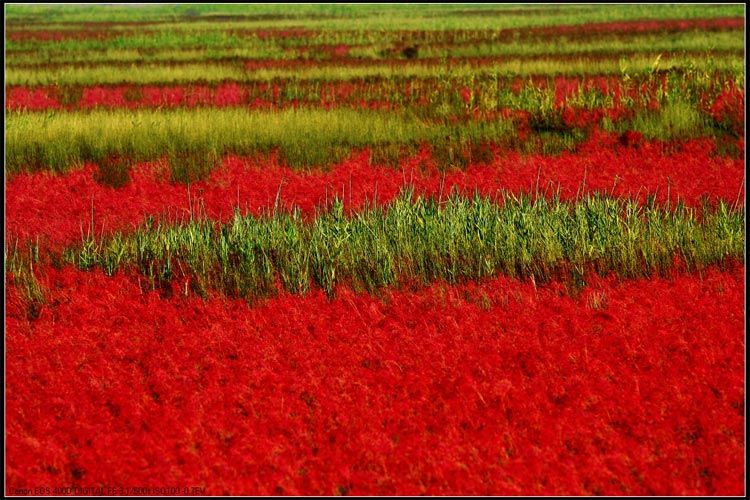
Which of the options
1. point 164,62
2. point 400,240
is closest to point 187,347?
point 400,240

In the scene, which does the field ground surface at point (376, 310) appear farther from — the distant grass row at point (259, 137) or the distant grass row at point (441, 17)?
the distant grass row at point (441, 17)

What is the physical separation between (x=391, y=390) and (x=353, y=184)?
16.5ft

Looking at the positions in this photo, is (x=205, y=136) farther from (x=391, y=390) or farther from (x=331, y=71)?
(x=331, y=71)

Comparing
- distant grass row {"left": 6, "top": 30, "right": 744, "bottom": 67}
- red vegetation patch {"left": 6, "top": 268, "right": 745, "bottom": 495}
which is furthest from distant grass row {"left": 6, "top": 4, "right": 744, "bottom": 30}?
red vegetation patch {"left": 6, "top": 268, "right": 745, "bottom": 495}

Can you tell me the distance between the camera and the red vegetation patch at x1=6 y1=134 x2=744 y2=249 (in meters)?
8.08

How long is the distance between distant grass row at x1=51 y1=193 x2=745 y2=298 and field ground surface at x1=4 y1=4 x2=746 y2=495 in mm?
23

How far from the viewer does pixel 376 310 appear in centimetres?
521

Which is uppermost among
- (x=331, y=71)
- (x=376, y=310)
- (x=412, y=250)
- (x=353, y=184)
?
(x=331, y=71)

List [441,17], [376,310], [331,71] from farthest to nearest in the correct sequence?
1. [441,17]
2. [331,71]
3. [376,310]

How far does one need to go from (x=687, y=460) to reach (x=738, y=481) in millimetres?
214

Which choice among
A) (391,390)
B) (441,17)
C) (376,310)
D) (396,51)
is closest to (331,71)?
(396,51)

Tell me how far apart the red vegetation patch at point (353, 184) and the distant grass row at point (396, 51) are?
40.6ft

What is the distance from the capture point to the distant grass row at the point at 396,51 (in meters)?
22.1

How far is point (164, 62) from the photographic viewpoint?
20984mm
